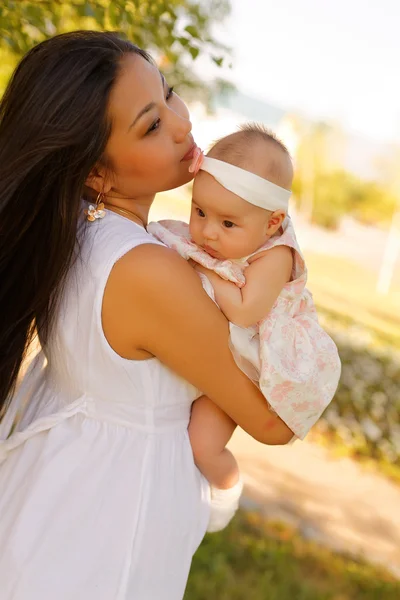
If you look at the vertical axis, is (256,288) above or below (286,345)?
above

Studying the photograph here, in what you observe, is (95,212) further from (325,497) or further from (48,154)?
(325,497)

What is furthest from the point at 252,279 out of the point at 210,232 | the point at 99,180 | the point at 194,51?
the point at 194,51

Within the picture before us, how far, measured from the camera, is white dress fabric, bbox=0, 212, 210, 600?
1.58m

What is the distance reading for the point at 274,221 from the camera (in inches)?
70.3

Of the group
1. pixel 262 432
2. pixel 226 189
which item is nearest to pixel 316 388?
pixel 262 432

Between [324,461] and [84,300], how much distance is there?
534cm

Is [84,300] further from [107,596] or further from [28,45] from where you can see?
[28,45]

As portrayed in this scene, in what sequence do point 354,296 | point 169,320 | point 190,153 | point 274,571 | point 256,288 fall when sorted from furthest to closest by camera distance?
point 354,296 → point 274,571 → point 190,153 → point 256,288 → point 169,320

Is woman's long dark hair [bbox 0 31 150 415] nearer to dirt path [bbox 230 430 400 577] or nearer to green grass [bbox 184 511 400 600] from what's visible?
green grass [bbox 184 511 400 600]

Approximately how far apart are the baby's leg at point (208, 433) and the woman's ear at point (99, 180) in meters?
0.53

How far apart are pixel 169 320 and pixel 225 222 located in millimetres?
319

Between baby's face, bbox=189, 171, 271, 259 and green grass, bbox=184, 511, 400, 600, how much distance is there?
2484mm

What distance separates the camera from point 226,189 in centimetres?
171

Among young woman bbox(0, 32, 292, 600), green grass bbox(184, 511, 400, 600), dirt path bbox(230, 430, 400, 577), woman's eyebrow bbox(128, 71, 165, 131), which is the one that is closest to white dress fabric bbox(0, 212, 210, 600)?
young woman bbox(0, 32, 292, 600)
